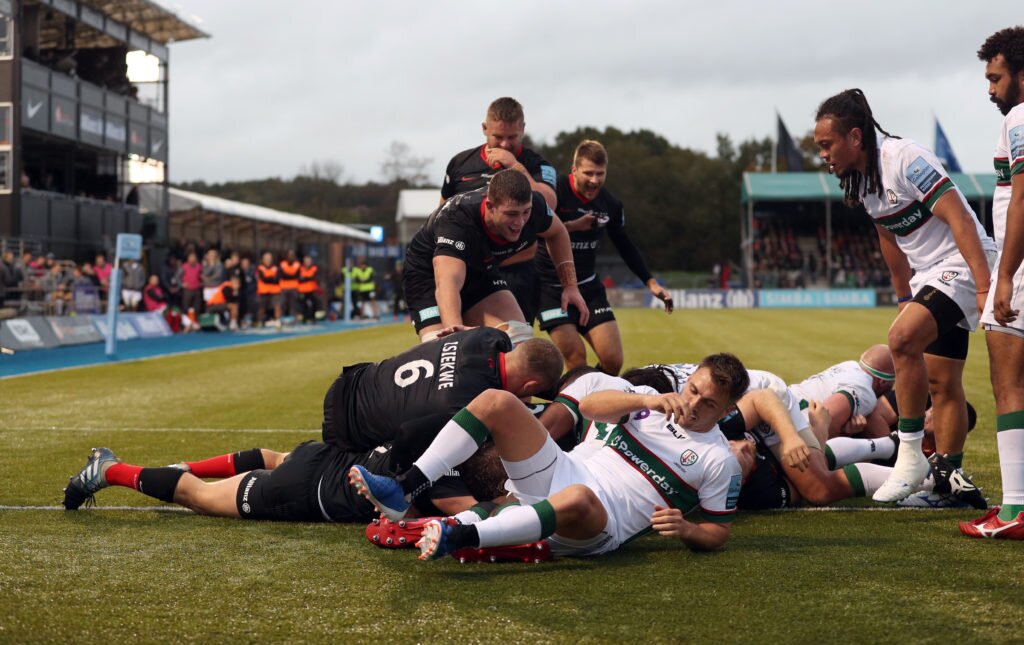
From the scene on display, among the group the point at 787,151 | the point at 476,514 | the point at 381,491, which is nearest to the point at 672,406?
the point at 476,514

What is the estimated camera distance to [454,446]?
13.9 feet

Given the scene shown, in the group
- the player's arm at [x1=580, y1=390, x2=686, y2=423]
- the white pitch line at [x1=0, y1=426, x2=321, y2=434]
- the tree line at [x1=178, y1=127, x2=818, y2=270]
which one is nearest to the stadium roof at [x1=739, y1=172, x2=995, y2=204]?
the tree line at [x1=178, y1=127, x2=818, y2=270]

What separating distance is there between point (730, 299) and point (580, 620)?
48.0 meters

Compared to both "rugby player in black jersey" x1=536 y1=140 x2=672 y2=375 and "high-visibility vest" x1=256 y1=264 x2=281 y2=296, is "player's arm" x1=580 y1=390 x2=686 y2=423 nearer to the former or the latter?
"rugby player in black jersey" x1=536 y1=140 x2=672 y2=375

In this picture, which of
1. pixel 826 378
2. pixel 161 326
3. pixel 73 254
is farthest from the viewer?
pixel 73 254

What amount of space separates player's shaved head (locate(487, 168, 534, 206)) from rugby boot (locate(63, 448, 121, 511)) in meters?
2.41

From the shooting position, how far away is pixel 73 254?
3378cm

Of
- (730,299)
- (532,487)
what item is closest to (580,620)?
(532,487)

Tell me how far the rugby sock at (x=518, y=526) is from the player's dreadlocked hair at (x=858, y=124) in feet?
8.40

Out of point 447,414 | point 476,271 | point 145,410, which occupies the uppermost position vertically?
point 476,271

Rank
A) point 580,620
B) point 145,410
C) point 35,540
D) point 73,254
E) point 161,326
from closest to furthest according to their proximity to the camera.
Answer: point 580,620
point 35,540
point 145,410
point 161,326
point 73,254

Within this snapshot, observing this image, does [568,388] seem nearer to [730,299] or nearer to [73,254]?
[73,254]

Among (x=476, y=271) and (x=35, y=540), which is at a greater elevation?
(x=476, y=271)

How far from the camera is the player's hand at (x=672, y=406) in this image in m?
4.29
